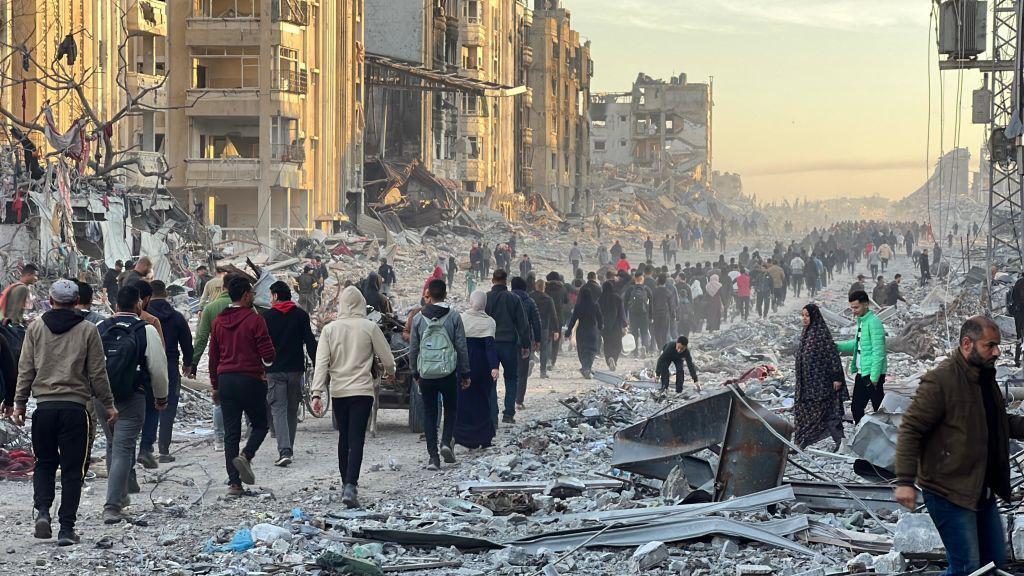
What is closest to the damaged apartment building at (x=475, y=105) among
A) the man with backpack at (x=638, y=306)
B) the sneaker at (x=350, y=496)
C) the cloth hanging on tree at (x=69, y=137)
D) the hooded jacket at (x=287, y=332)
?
the cloth hanging on tree at (x=69, y=137)

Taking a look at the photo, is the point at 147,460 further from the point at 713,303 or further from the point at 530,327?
the point at 713,303

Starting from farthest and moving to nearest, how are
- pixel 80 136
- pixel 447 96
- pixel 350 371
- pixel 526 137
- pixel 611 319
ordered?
pixel 526 137 → pixel 447 96 → pixel 80 136 → pixel 611 319 → pixel 350 371

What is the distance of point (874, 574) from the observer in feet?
23.8

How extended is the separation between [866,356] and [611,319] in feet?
31.5

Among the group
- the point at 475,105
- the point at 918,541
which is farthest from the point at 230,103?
the point at 918,541

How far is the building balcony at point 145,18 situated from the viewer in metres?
48.7

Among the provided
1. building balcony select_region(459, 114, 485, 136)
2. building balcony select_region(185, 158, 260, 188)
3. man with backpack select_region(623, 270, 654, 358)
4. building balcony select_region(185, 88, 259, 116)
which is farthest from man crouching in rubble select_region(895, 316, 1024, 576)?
building balcony select_region(459, 114, 485, 136)

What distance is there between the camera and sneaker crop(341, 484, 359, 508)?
32.9ft

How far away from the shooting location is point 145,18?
49156 mm

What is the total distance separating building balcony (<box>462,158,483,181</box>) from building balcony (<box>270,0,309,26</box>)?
21995mm

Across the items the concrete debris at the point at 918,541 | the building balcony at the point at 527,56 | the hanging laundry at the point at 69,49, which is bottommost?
the concrete debris at the point at 918,541

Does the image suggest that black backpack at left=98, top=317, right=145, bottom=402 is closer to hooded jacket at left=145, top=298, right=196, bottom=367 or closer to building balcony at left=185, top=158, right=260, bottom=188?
hooded jacket at left=145, top=298, right=196, bottom=367

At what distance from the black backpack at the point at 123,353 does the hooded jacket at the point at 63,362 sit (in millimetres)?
643

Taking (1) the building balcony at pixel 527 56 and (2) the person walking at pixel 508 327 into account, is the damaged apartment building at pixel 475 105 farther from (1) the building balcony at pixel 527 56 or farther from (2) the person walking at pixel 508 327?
(2) the person walking at pixel 508 327
